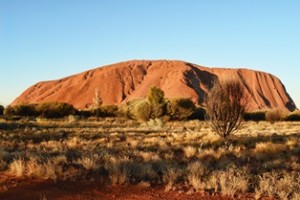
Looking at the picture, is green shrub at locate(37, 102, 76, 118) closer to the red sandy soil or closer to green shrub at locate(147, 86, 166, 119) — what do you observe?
green shrub at locate(147, 86, 166, 119)

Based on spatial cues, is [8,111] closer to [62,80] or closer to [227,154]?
[227,154]

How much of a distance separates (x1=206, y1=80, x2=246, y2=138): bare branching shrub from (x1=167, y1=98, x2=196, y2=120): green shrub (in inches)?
1409

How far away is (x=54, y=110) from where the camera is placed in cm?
6494

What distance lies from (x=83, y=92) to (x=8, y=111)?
62.8 m

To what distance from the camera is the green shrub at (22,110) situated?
2572 inches

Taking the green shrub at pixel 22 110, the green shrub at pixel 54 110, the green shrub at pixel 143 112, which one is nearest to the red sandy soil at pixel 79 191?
the green shrub at pixel 143 112

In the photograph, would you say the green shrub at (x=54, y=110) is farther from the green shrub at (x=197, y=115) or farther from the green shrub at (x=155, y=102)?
the green shrub at (x=197, y=115)

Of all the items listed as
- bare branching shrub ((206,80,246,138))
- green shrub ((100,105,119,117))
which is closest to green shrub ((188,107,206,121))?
green shrub ((100,105,119,117))

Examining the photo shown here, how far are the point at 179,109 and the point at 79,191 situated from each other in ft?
172

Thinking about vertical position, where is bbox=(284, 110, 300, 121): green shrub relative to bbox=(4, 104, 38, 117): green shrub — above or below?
below

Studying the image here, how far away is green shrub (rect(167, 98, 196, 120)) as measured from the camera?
6047 cm

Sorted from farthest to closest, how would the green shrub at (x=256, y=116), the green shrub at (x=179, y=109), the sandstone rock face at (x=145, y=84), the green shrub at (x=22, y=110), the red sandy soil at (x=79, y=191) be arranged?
the sandstone rock face at (x=145, y=84)
the green shrub at (x=256, y=116)
the green shrub at (x=22, y=110)
the green shrub at (x=179, y=109)
the red sandy soil at (x=79, y=191)

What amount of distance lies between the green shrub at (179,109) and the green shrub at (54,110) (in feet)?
53.2

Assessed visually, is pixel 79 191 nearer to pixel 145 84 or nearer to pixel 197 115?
pixel 197 115
